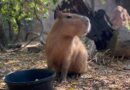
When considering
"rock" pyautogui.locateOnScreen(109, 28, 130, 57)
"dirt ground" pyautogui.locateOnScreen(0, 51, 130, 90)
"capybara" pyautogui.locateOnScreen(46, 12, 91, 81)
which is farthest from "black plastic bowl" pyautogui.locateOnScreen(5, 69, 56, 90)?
"rock" pyautogui.locateOnScreen(109, 28, 130, 57)

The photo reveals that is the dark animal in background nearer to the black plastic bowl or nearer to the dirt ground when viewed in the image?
the dirt ground

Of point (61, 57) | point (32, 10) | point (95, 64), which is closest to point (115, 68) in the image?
point (95, 64)

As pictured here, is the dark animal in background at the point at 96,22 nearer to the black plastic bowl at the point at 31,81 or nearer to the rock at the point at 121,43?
the rock at the point at 121,43

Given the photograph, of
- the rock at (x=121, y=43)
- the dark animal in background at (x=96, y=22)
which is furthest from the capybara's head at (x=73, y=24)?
the dark animal in background at (x=96, y=22)

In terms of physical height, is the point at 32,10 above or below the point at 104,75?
A: above

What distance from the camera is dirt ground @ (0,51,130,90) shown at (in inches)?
159

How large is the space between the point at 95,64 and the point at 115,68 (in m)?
0.33

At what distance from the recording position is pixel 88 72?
468 cm

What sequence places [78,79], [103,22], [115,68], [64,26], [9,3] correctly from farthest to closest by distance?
[103,22]
[9,3]
[115,68]
[78,79]
[64,26]

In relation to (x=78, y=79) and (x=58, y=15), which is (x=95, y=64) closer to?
(x=78, y=79)

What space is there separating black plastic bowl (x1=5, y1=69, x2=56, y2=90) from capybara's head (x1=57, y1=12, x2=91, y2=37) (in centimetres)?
54

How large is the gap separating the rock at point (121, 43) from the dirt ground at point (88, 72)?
16 cm

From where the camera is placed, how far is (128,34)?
5742 mm

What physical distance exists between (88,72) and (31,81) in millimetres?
1448
